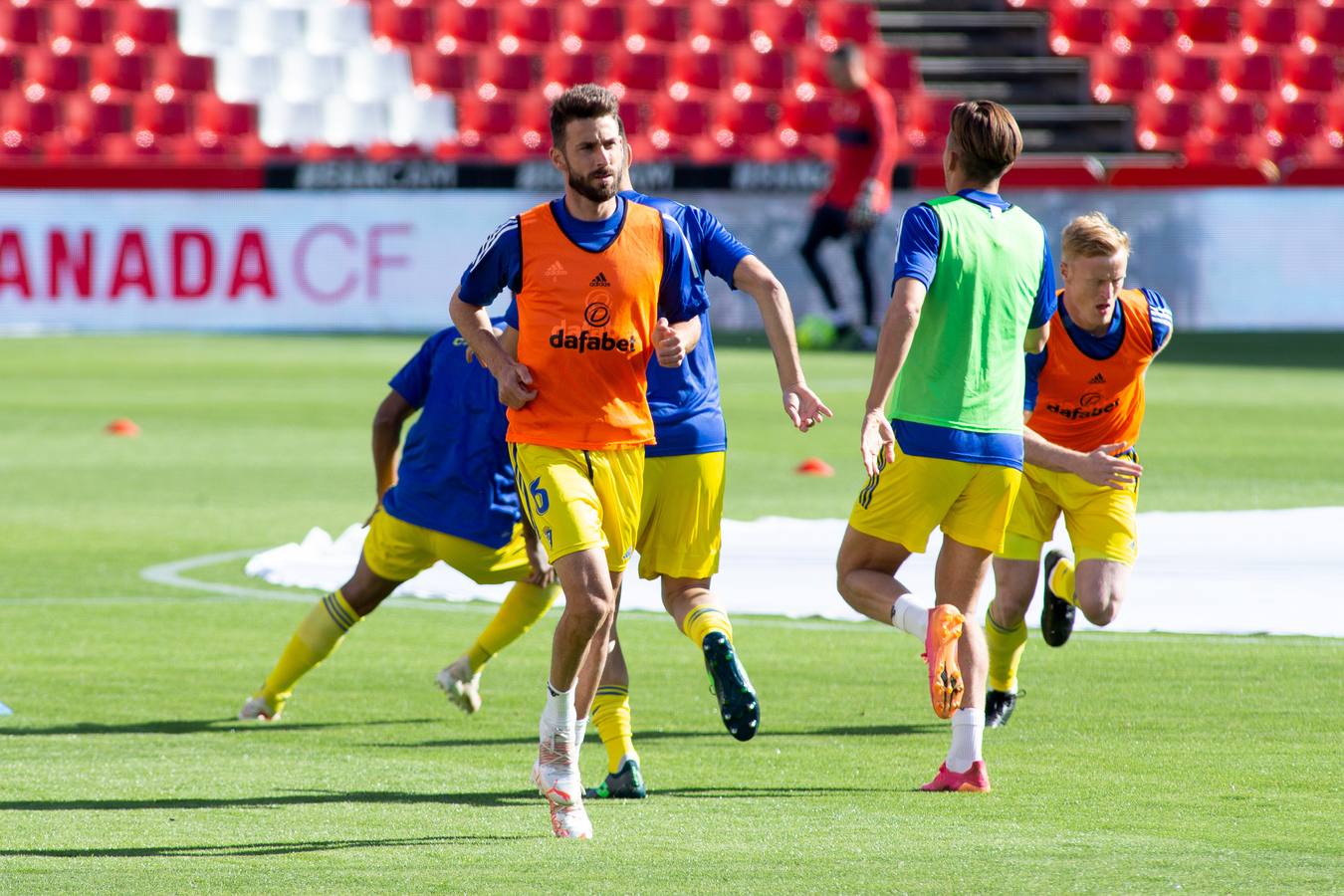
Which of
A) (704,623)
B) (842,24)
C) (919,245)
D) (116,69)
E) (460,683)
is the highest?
A: (919,245)

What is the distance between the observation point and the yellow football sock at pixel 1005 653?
22.9 feet

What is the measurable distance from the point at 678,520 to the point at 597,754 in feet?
2.85

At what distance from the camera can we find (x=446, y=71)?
87.9ft

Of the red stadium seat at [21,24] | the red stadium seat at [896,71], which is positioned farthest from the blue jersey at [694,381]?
the red stadium seat at [896,71]

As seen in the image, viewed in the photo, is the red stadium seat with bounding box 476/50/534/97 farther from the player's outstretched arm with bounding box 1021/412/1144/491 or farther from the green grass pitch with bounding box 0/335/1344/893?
the player's outstretched arm with bounding box 1021/412/1144/491

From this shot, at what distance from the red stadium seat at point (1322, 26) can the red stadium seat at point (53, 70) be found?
15.2 m

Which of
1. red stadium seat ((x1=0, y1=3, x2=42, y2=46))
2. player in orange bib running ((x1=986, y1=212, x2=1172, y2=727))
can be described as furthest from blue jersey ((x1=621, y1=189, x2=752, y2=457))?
red stadium seat ((x1=0, y1=3, x2=42, y2=46))

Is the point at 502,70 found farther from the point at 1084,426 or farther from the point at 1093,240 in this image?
the point at 1093,240

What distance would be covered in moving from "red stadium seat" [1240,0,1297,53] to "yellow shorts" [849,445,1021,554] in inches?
990

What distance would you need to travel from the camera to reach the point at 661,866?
489cm

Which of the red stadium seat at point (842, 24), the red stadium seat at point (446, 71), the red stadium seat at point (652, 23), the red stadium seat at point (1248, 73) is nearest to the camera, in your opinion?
the red stadium seat at point (446, 71)

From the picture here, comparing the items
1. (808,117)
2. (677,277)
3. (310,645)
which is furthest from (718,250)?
(808,117)

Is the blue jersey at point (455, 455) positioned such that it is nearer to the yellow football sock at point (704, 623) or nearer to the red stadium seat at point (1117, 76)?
the yellow football sock at point (704, 623)

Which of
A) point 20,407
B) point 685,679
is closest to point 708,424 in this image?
point 685,679
